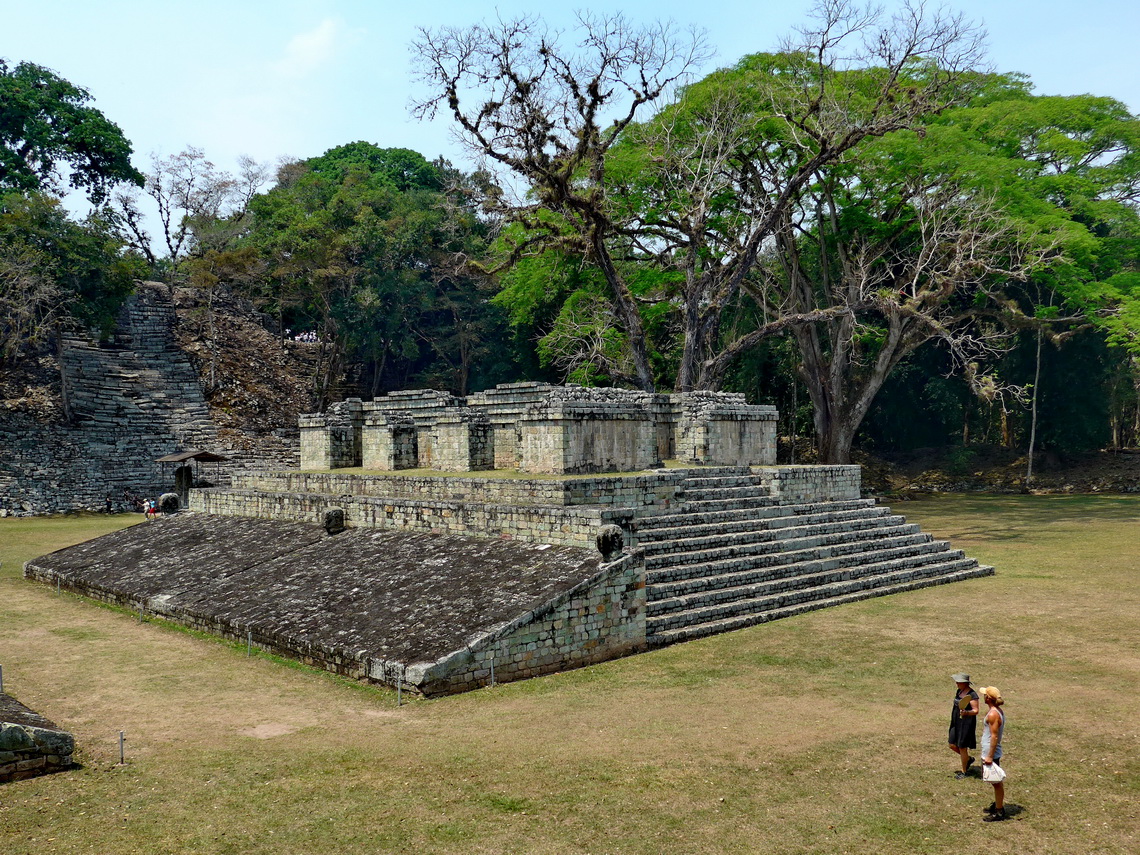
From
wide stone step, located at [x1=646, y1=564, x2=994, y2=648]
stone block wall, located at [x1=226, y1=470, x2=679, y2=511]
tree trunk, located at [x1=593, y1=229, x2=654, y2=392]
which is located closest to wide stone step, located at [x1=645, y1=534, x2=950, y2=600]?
wide stone step, located at [x1=646, y1=564, x2=994, y2=648]

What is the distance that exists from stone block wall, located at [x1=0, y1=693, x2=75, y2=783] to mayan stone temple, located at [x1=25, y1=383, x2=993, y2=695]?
3.20 m

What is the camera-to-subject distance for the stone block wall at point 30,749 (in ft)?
23.8

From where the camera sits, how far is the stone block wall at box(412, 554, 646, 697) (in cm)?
965

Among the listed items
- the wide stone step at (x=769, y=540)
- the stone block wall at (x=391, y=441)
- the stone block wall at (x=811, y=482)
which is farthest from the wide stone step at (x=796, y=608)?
the stone block wall at (x=391, y=441)

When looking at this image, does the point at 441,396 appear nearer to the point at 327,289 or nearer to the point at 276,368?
the point at 327,289

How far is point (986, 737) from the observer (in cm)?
668

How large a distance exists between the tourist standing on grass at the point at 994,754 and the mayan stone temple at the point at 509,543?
4.99 metres

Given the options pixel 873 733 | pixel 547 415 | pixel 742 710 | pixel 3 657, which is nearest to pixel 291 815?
pixel 742 710

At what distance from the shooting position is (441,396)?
2041cm

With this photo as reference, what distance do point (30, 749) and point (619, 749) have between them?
4.94 m

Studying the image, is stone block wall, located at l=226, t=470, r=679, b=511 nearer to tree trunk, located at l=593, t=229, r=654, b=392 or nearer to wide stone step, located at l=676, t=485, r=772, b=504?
wide stone step, located at l=676, t=485, r=772, b=504

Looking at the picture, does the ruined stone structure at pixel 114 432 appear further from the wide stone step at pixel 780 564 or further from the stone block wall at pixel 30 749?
the stone block wall at pixel 30 749

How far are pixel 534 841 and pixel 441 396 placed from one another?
1495 cm

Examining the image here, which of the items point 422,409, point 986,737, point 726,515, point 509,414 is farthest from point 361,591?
point 422,409
